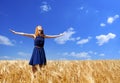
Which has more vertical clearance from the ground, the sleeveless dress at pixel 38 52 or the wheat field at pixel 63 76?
the sleeveless dress at pixel 38 52

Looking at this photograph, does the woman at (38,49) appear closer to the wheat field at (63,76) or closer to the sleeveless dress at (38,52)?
the sleeveless dress at (38,52)

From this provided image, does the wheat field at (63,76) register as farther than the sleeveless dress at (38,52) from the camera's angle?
No

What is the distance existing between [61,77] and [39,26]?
16.1 ft

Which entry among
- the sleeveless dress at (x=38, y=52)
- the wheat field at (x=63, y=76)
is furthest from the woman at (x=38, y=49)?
the wheat field at (x=63, y=76)

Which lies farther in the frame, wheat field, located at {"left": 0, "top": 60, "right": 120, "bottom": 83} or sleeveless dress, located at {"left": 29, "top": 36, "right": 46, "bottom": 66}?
sleeveless dress, located at {"left": 29, "top": 36, "right": 46, "bottom": 66}

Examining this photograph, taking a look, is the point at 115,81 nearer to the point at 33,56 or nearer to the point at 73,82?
the point at 73,82

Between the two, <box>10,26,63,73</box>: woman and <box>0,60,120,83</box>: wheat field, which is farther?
<box>10,26,63,73</box>: woman

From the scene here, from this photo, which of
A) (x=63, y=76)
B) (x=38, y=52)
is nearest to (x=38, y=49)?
(x=38, y=52)

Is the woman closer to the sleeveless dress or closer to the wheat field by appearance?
the sleeveless dress

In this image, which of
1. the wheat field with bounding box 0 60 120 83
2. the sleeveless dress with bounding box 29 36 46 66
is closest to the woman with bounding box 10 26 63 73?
the sleeveless dress with bounding box 29 36 46 66

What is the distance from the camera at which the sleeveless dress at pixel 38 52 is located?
26.8 ft

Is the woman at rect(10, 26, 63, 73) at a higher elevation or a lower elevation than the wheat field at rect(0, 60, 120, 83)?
higher

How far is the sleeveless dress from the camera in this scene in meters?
8.16

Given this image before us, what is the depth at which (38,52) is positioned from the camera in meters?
8.18
